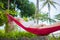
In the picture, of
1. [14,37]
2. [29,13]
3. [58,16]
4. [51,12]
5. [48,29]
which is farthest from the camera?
[51,12]

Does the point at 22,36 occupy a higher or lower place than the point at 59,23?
lower

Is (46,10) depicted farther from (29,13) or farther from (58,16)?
(29,13)

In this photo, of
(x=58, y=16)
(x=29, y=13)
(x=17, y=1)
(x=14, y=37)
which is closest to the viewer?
(x=14, y=37)

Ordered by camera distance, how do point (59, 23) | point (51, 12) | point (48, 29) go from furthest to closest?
point (51, 12), point (48, 29), point (59, 23)

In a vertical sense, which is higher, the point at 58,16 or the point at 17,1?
the point at 17,1

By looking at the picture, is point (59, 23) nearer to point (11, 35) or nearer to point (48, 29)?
point (48, 29)

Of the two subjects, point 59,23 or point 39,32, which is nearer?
→ point 59,23

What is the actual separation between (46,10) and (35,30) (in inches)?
476

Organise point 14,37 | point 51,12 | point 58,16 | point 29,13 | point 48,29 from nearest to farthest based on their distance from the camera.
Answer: point 48,29, point 14,37, point 29,13, point 58,16, point 51,12

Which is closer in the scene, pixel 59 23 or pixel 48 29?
pixel 59 23

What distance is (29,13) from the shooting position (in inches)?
491

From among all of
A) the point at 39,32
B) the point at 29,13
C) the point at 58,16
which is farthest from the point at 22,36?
the point at 58,16

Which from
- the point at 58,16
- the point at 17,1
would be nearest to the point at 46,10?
the point at 58,16

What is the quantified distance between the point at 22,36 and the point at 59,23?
2.35 metres
